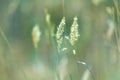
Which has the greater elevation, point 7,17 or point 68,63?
point 7,17

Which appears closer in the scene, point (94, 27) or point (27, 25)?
point (94, 27)

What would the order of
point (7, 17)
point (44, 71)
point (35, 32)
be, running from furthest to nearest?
A: point (7, 17) → point (44, 71) → point (35, 32)

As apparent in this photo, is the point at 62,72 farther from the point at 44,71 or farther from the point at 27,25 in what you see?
the point at 27,25

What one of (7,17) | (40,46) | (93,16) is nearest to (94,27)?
(93,16)

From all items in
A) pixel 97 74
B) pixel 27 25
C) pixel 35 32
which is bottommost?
pixel 97 74

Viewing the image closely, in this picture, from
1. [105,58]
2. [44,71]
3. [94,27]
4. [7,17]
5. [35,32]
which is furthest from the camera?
[7,17]

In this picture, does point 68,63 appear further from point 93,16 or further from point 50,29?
point 93,16
